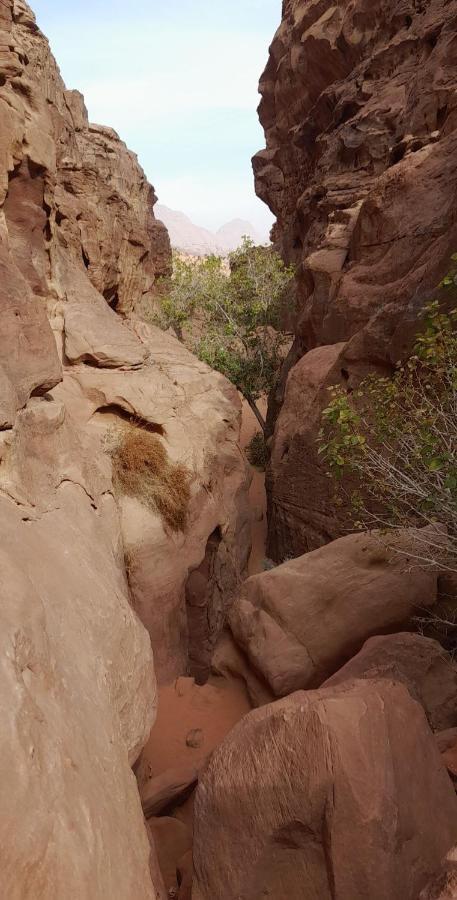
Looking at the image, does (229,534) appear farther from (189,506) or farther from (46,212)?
(46,212)

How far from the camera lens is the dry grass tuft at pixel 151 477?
8094 mm

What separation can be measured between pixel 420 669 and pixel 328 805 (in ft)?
8.75

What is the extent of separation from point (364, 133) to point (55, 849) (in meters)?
19.6

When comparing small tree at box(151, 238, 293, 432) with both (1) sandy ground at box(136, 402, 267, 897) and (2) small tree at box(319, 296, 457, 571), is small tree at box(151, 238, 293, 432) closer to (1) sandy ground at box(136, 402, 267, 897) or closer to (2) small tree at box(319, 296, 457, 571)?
(2) small tree at box(319, 296, 457, 571)

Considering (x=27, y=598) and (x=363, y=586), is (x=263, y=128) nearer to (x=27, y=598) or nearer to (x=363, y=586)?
(x=363, y=586)

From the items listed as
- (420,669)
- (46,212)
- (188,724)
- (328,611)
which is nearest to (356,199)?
(46,212)

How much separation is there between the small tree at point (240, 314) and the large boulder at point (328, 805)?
1385 centimetres

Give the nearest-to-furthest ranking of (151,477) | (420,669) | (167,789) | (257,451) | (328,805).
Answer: (328,805) → (167,789) → (420,669) → (151,477) → (257,451)

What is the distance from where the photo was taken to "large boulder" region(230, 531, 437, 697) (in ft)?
20.5

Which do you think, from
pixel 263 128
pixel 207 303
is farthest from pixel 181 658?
pixel 263 128

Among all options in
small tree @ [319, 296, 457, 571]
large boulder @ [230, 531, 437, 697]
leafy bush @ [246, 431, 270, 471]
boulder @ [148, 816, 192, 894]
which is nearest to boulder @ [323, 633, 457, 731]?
large boulder @ [230, 531, 437, 697]

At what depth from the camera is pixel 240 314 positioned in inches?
673

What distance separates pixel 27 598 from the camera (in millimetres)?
2941

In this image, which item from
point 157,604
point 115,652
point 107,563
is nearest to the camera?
point 115,652
